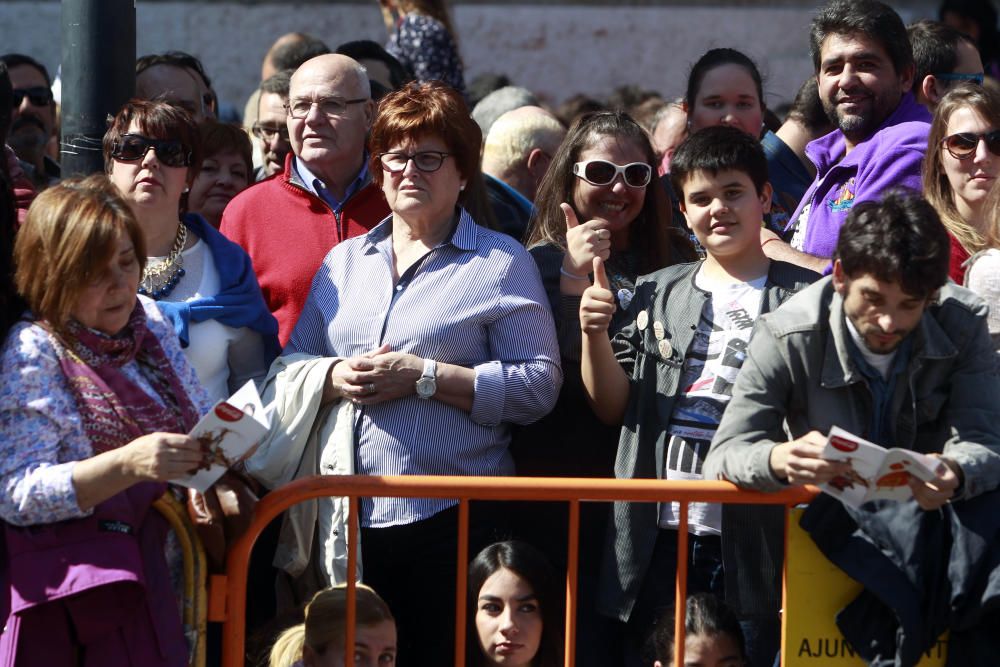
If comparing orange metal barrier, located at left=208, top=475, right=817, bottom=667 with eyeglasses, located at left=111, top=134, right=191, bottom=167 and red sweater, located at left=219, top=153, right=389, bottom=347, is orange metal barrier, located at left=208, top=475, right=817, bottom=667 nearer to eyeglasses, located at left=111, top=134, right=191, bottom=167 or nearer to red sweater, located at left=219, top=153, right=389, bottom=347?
red sweater, located at left=219, top=153, right=389, bottom=347

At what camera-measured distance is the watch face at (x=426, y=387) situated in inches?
→ 159

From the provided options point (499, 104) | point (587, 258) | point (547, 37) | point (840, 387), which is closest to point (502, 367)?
point (587, 258)

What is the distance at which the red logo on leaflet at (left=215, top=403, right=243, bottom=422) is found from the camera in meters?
3.20

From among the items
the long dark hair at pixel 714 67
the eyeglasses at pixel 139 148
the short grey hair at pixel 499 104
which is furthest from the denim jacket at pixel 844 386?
the short grey hair at pixel 499 104

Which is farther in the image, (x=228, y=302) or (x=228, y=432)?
(x=228, y=302)

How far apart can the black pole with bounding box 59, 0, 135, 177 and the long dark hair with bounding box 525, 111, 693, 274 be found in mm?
1317

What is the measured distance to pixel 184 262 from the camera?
14.1 feet

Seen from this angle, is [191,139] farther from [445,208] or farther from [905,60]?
[905,60]

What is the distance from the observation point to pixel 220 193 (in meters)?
5.47

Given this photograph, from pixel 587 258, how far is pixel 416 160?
572 mm

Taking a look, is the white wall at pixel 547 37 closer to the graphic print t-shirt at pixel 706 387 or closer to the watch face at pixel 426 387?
the graphic print t-shirt at pixel 706 387

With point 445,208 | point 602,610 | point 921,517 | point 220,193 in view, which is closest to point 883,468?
point 921,517

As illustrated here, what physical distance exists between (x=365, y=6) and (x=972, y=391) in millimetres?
8070

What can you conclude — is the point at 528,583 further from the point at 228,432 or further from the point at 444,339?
the point at 228,432
